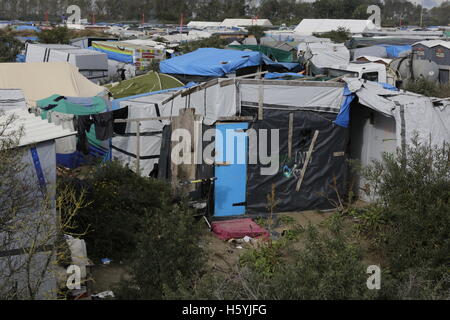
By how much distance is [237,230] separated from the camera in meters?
9.30

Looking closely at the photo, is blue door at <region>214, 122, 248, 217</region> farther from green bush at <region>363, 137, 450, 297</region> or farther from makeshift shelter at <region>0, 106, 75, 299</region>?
makeshift shelter at <region>0, 106, 75, 299</region>

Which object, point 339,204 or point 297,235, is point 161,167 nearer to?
point 297,235

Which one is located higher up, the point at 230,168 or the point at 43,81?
the point at 43,81

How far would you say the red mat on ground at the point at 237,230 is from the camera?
9203 millimetres

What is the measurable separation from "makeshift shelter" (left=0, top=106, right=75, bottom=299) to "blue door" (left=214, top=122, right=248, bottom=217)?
402cm

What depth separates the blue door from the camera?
32.5 feet

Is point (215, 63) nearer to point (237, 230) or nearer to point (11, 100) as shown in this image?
point (11, 100)

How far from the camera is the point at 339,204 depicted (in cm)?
1084

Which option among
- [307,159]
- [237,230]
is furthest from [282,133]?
[237,230]

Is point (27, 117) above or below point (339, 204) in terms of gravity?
above

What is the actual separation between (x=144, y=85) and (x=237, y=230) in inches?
285
